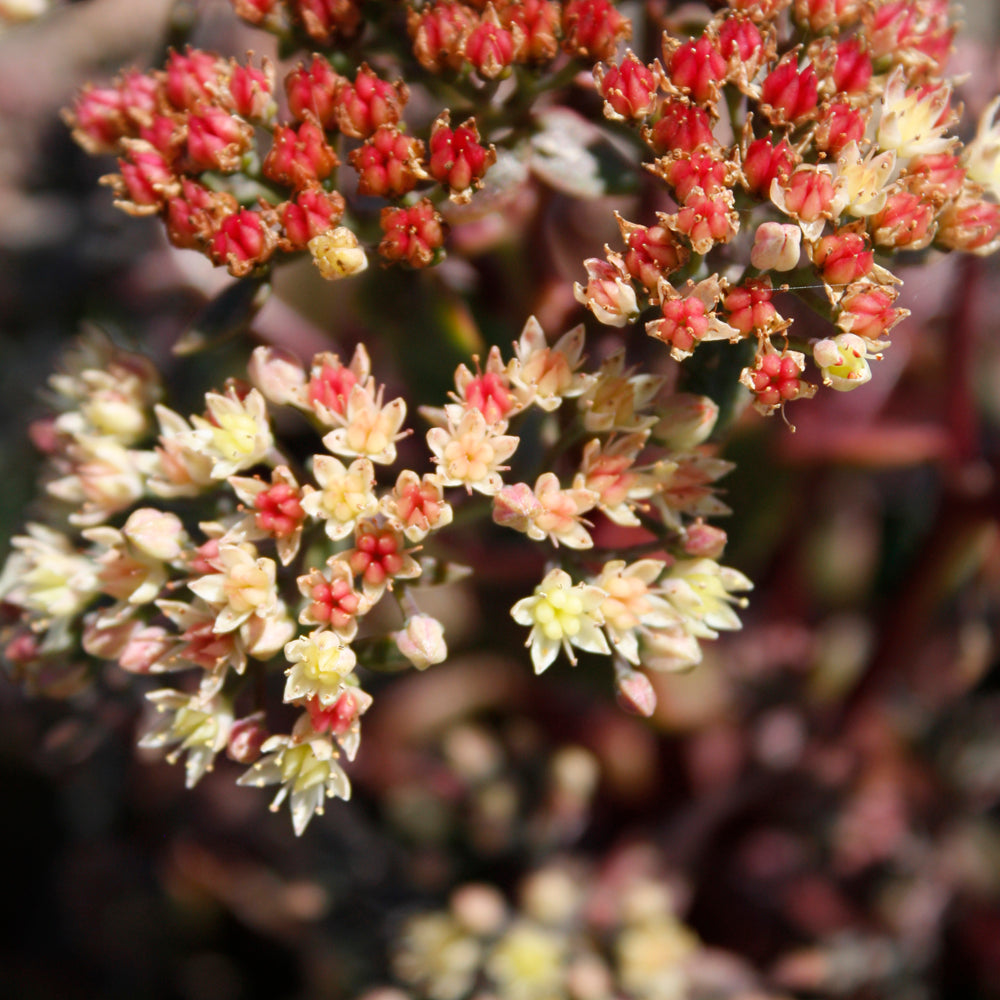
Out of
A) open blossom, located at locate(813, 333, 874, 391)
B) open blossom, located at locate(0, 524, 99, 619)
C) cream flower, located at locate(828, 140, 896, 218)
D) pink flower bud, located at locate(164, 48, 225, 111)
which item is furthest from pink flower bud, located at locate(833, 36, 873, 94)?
open blossom, located at locate(0, 524, 99, 619)

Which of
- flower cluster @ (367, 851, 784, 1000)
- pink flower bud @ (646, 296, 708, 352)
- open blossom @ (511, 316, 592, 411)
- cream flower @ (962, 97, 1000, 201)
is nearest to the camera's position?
pink flower bud @ (646, 296, 708, 352)

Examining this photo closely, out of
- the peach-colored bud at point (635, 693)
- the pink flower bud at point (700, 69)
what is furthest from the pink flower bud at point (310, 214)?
the peach-colored bud at point (635, 693)

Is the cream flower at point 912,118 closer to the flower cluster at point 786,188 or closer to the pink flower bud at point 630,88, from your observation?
the flower cluster at point 786,188

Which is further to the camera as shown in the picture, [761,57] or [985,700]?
[985,700]

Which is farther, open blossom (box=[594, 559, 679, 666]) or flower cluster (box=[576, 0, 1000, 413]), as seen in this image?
open blossom (box=[594, 559, 679, 666])

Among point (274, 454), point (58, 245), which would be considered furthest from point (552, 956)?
point (58, 245)

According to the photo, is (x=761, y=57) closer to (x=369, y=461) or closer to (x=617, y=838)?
(x=369, y=461)

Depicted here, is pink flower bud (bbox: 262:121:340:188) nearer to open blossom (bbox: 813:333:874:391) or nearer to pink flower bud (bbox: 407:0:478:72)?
pink flower bud (bbox: 407:0:478:72)

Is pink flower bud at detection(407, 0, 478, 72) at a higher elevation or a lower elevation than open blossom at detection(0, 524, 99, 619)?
higher
